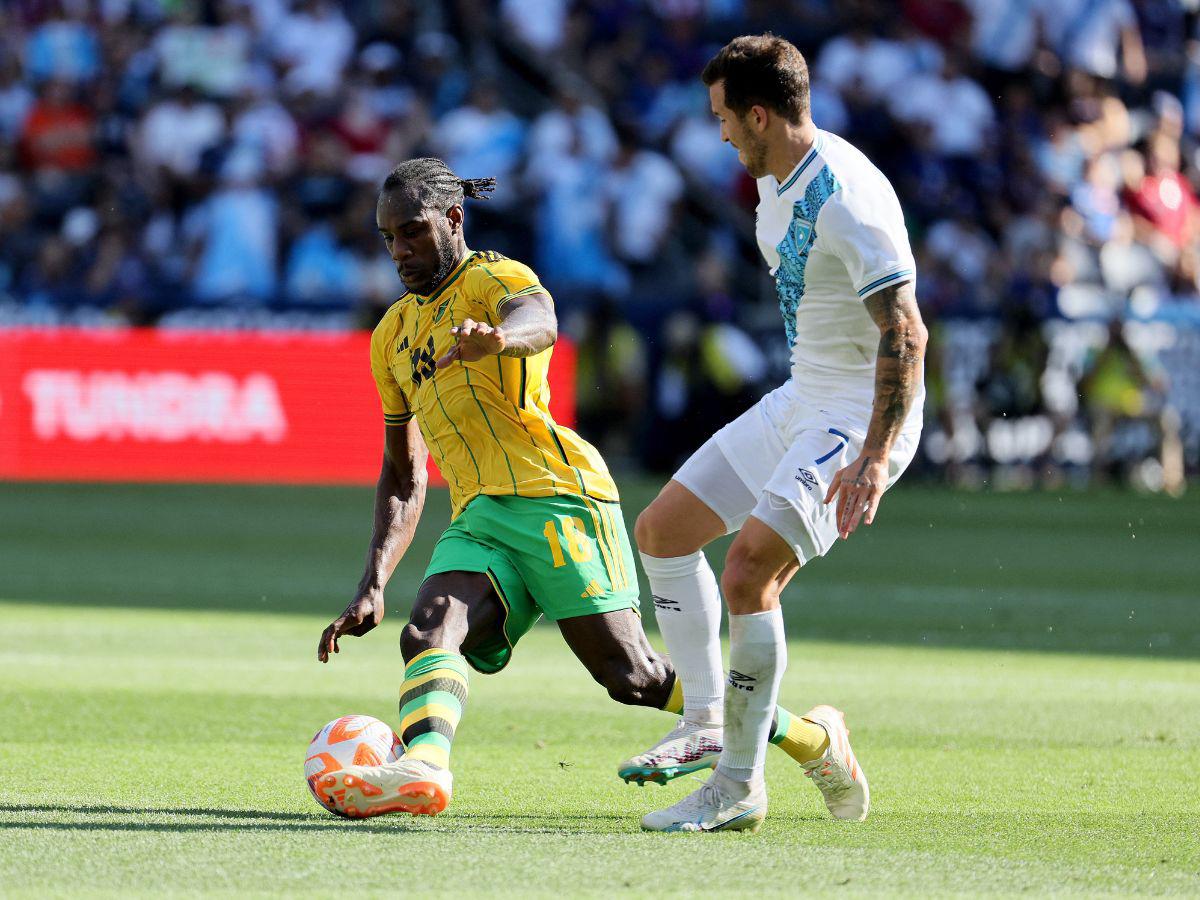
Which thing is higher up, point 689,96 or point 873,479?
point 873,479

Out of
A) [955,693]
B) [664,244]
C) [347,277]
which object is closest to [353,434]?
[347,277]

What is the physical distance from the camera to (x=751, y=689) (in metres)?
5.72

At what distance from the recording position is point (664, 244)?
2319 cm

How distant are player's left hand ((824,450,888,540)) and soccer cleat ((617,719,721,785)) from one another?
3.30 feet

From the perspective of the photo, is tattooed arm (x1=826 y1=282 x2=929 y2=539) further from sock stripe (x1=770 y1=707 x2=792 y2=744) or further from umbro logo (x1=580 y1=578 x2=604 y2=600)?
umbro logo (x1=580 y1=578 x2=604 y2=600)

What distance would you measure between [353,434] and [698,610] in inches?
569

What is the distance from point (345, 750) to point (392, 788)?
0.79 feet

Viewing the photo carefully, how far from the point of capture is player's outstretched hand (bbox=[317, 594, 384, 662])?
5.94 m

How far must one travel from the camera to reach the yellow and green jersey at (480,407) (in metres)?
6.24

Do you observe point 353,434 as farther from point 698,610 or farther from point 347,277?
point 698,610

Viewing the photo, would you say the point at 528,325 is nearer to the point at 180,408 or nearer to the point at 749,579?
the point at 749,579

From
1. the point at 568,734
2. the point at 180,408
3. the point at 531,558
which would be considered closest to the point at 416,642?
the point at 531,558

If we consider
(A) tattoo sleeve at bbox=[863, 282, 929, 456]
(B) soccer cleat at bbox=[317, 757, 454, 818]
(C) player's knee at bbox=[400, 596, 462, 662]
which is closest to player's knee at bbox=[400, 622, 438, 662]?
(C) player's knee at bbox=[400, 596, 462, 662]

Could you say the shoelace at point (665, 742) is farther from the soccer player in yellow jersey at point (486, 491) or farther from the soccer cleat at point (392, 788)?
the soccer cleat at point (392, 788)
